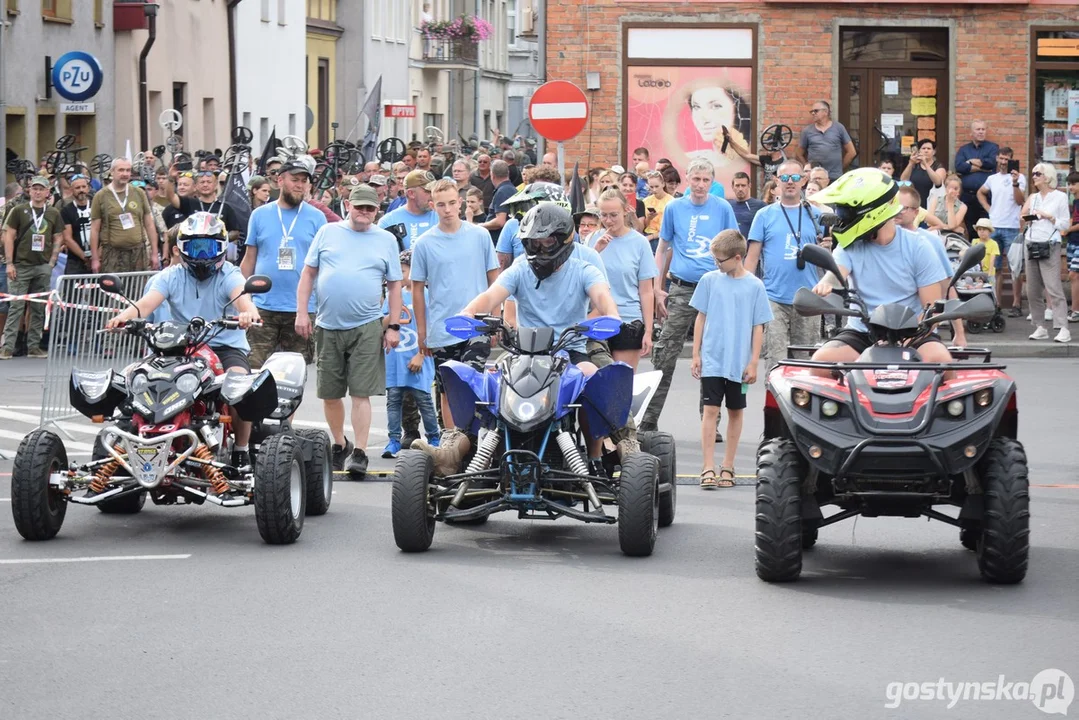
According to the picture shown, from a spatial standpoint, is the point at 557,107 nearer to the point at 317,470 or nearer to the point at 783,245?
the point at 783,245

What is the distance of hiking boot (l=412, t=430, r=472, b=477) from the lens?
9.80 meters

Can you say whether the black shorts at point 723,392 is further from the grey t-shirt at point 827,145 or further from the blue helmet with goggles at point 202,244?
the grey t-shirt at point 827,145

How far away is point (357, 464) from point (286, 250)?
1.76 meters

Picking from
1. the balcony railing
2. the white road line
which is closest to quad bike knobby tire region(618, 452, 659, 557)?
the white road line

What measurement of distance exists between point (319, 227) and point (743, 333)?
10.2 feet

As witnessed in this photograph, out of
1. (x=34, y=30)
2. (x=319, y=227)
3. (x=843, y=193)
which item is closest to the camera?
(x=843, y=193)

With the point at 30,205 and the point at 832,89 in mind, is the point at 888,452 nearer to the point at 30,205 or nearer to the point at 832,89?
the point at 30,205

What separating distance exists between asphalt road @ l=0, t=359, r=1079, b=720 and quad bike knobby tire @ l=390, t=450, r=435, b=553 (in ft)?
0.38

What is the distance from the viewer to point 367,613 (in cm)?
820

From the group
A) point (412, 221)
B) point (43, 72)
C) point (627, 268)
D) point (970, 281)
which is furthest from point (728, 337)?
point (43, 72)

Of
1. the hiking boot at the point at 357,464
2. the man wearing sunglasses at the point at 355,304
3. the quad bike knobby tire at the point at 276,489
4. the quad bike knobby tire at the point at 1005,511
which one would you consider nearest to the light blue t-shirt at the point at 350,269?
the man wearing sunglasses at the point at 355,304

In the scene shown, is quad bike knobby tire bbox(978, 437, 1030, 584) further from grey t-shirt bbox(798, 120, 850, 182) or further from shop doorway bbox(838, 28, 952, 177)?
shop doorway bbox(838, 28, 952, 177)

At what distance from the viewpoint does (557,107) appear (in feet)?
64.5

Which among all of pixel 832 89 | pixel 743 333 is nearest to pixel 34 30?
pixel 832 89
